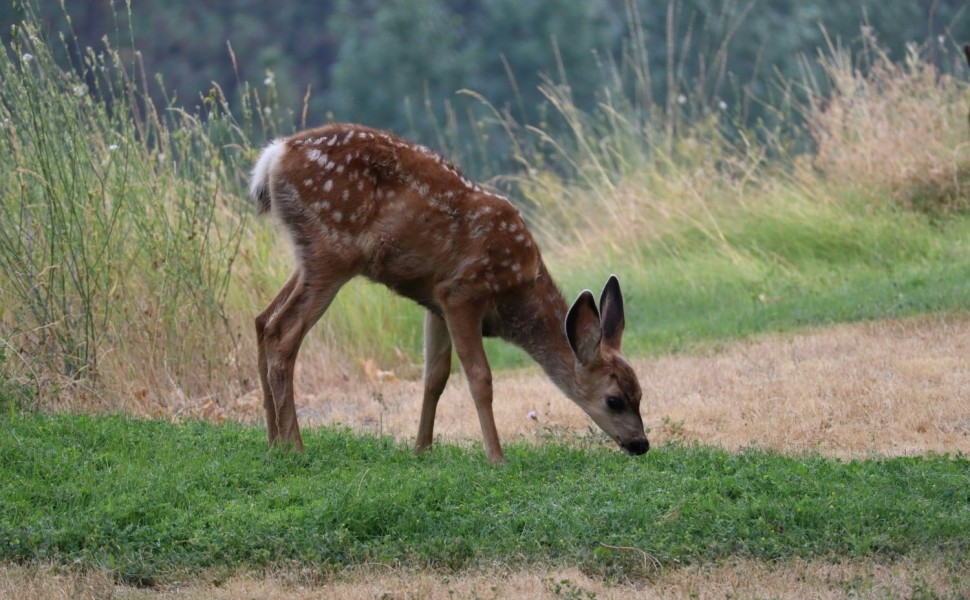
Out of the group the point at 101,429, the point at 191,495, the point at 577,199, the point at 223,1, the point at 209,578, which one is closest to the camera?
the point at 209,578

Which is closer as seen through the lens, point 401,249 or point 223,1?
point 401,249

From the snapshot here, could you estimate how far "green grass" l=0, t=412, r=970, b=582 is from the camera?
6.02m

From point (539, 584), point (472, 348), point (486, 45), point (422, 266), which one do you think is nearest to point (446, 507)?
point (539, 584)

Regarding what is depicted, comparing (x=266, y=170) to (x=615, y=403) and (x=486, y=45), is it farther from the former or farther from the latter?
(x=486, y=45)

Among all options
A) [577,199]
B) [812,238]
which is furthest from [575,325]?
[577,199]

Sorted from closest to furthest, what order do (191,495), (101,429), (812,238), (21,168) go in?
1. (191,495)
2. (101,429)
3. (21,168)
4. (812,238)

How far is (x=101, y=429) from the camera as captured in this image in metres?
7.64

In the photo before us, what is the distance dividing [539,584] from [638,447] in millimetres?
2111

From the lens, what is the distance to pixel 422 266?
7.70m

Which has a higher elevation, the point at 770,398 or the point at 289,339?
the point at 289,339

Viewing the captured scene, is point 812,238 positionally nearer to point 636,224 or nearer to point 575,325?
point 636,224

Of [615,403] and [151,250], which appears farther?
[151,250]

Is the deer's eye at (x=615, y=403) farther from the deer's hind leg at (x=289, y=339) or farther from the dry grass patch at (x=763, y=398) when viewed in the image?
the deer's hind leg at (x=289, y=339)

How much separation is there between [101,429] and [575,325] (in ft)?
8.81
